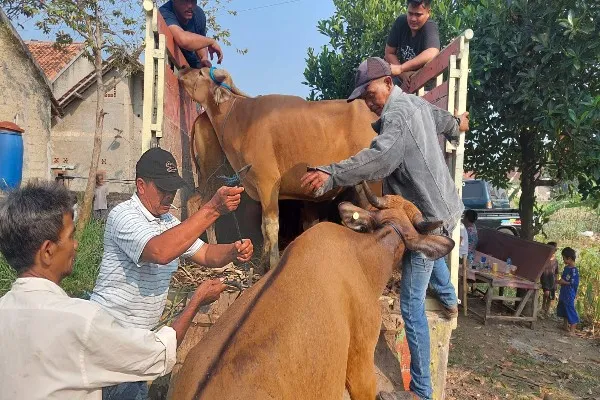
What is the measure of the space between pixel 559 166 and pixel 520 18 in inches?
106

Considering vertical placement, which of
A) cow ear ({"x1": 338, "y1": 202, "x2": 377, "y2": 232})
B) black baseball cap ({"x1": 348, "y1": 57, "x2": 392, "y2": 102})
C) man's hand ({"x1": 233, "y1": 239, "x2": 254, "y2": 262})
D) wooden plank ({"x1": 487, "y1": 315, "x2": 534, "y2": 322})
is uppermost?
black baseball cap ({"x1": 348, "y1": 57, "x2": 392, "y2": 102})

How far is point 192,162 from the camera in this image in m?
5.38

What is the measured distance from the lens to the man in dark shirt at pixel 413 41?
5.23m

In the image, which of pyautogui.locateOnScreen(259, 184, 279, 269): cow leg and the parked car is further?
the parked car

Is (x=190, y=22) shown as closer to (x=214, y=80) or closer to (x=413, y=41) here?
(x=214, y=80)

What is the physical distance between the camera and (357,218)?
3.05 m

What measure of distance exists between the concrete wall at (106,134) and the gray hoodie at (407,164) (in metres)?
18.1

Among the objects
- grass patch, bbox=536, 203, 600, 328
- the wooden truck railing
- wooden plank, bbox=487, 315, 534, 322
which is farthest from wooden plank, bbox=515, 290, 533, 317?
the wooden truck railing

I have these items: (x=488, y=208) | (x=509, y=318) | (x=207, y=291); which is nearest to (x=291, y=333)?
(x=207, y=291)

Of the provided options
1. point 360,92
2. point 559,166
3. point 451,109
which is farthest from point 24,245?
point 559,166

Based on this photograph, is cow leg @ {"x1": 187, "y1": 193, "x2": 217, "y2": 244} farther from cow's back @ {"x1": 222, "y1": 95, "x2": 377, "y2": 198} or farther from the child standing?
the child standing

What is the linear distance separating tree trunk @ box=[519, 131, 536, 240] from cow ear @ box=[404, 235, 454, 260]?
675cm

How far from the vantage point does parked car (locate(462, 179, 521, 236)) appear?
14688 mm

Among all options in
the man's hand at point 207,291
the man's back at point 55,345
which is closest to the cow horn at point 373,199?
the man's hand at point 207,291
